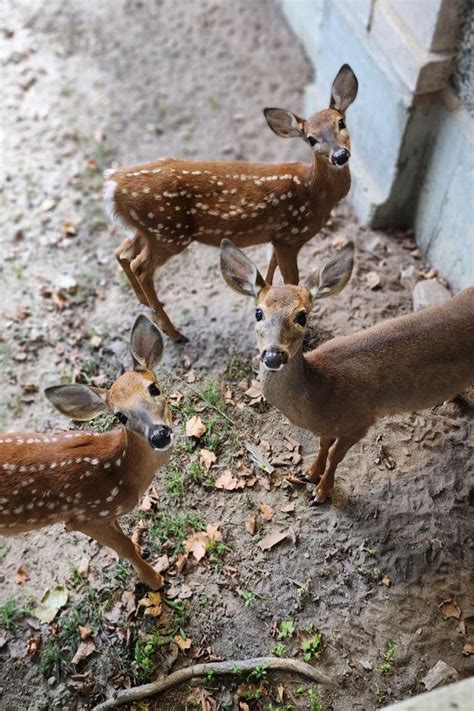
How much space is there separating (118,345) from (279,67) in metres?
4.07

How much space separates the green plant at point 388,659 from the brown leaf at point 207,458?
1.51 m

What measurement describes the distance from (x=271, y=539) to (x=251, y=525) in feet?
0.50

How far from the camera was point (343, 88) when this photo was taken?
4504mm

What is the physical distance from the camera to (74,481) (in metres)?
3.51

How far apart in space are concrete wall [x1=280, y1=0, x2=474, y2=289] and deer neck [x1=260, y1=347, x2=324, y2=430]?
1.95 m

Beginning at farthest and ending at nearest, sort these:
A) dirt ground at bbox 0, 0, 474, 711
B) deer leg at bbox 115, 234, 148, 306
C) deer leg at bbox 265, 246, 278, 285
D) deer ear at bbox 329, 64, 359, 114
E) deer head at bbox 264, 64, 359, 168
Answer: deer leg at bbox 265, 246, 278, 285
deer leg at bbox 115, 234, 148, 306
deer ear at bbox 329, 64, 359, 114
deer head at bbox 264, 64, 359, 168
dirt ground at bbox 0, 0, 474, 711

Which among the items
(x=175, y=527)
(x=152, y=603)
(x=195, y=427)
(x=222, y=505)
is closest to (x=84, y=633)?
(x=152, y=603)

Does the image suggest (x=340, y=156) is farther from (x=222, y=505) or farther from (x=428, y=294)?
(x=222, y=505)

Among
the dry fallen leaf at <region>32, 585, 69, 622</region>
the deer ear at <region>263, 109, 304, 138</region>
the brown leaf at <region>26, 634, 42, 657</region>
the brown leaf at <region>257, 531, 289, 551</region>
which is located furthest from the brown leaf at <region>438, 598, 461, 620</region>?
the deer ear at <region>263, 109, 304, 138</region>

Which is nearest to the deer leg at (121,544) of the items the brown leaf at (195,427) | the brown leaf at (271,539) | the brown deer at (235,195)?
the brown leaf at (271,539)

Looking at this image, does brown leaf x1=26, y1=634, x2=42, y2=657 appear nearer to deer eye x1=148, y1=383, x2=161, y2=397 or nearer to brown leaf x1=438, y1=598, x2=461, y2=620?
deer eye x1=148, y1=383, x2=161, y2=397

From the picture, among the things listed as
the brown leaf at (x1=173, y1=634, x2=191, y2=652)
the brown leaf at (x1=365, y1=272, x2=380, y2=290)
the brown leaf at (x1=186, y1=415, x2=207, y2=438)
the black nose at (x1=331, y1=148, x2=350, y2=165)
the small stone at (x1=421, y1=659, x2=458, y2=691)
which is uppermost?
the black nose at (x1=331, y1=148, x2=350, y2=165)

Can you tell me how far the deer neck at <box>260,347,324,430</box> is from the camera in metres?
3.64

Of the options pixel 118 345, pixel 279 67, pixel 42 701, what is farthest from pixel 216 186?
pixel 279 67
